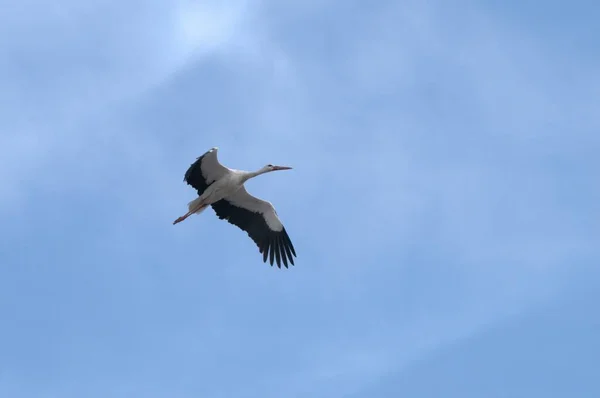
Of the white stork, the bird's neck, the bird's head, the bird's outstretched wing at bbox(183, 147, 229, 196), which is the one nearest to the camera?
the bird's outstretched wing at bbox(183, 147, 229, 196)

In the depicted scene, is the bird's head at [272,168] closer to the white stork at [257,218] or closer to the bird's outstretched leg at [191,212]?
the white stork at [257,218]

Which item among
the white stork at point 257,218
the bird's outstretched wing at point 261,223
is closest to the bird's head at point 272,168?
the white stork at point 257,218

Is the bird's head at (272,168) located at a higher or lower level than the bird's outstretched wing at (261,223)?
higher

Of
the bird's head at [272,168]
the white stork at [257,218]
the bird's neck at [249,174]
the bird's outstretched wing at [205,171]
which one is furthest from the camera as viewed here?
the bird's head at [272,168]

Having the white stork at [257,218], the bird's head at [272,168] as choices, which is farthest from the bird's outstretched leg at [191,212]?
the bird's head at [272,168]

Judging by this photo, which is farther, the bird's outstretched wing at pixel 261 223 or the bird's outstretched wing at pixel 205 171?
the bird's outstretched wing at pixel 261 223

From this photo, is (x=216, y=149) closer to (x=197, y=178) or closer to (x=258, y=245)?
(x=197, y=178)

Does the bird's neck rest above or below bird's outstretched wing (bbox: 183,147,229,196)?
above

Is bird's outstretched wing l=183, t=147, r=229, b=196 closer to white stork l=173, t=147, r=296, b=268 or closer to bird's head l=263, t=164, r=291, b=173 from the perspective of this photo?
white stork l=173, t=147, r=296, b=268

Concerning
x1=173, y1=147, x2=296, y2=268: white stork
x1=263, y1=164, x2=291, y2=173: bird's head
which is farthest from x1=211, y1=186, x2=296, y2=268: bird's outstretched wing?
x1=263, y1=164, x2=291, y2=173: bird's head

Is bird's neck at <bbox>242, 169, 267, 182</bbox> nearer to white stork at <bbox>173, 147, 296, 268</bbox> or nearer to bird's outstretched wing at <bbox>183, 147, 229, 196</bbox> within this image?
white stork at <bbox>173, 147, 296, 268</bbox>

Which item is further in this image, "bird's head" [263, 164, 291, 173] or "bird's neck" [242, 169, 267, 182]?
"bird's head" [263, 164, 291, 173]

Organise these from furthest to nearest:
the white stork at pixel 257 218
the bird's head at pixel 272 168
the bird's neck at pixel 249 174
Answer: the bird's head at pixel 272 168 < the white stork at pixel 257 218 < the bird's neck at pixel 249 174

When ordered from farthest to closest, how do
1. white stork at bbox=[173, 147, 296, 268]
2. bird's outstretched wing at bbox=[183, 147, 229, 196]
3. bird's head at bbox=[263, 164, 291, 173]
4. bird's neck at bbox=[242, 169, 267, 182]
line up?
bird's head at bbox=[263, 164, 291, 173] → white stork at bbox=[173, 147, 296, 268] → bird's neck at bbox=[242, 169, 267, 182] → bird's outstretched wing at bbox=[183, 147, 229, 196]
